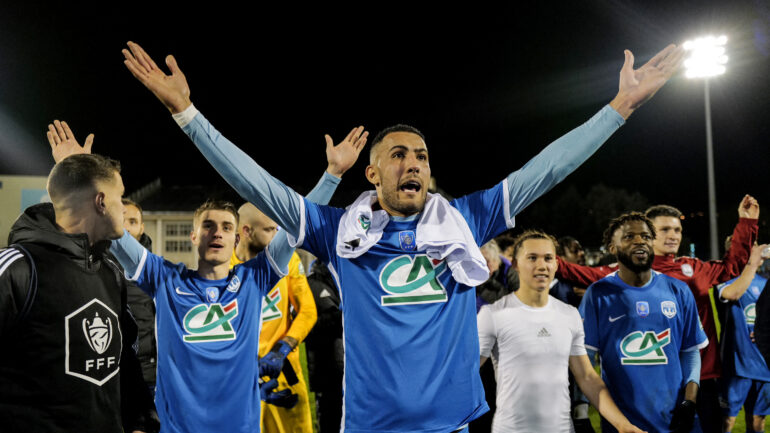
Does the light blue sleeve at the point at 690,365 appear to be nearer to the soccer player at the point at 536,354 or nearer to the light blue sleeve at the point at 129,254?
the soccer player at the point at 536,354

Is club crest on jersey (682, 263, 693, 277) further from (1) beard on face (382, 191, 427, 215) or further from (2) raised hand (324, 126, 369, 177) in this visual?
(1) beard on face (382, 191, 427, 215)

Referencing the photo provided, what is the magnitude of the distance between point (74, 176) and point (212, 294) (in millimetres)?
1644

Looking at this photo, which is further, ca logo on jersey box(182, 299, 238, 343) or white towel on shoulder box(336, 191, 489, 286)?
ca logo on jersey box(182, 299, 238, 343)

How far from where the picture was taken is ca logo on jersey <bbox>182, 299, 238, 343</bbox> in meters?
4.00

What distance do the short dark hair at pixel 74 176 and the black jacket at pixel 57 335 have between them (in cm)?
9

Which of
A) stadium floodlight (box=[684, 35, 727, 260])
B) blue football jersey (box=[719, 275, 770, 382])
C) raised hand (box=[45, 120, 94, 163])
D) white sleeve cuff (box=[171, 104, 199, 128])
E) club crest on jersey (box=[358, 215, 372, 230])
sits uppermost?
stadium floodlight (box=[684, 35, 727, 260])

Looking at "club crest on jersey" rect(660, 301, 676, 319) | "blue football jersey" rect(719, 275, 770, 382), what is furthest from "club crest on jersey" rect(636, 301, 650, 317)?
"blue football jersey" rect(719, 275, 770, 382)

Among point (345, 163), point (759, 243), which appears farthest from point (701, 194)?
point (345, 163)

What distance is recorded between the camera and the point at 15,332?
2336 mm

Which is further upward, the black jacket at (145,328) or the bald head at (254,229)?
the bald head at (254,229)

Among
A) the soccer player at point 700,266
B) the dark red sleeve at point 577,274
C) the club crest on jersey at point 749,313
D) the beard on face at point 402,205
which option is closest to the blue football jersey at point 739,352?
the club crest on jersey at point 749,313

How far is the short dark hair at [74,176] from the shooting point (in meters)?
2.64

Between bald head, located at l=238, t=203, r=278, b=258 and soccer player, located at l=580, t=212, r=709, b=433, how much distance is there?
2.90 metres

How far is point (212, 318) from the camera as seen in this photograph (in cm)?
405
